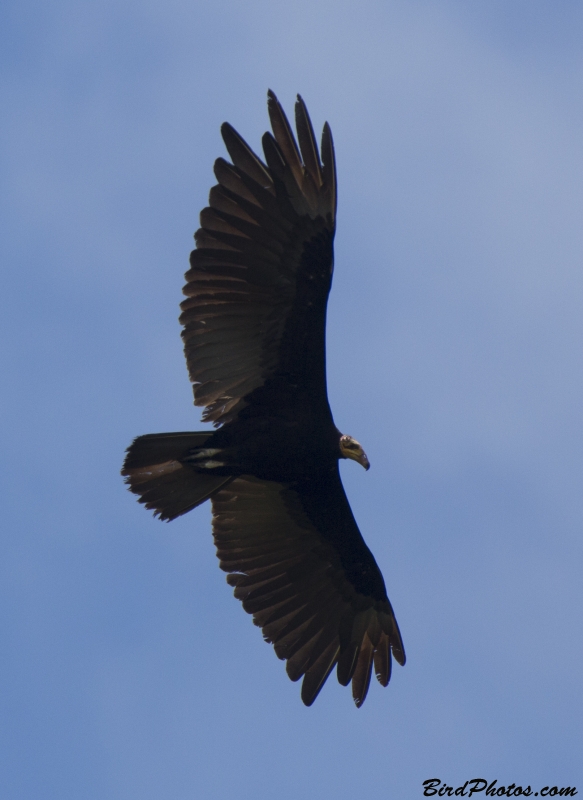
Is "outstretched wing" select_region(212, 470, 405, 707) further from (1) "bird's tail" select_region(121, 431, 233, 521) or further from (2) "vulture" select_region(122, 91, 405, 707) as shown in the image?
(1) "bird's tail" select_region(121, 431, 233, 521)

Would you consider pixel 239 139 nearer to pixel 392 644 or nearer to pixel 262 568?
pixel 262 568

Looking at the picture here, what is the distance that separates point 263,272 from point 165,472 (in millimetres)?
2054

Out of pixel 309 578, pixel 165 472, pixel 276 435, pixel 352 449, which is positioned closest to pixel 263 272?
pixel 276 435

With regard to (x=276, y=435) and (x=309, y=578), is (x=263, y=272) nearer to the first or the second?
(x=276, y=435)

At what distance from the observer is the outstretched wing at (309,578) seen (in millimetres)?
11430

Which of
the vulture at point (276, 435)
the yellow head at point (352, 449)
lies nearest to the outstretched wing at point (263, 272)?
the vulture at point (276, 435)

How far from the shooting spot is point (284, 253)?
10.3m

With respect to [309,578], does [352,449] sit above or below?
above

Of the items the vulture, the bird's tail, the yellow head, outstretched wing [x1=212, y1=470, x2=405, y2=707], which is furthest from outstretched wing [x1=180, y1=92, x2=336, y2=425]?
outstretched wing [x1=212, y1=470, x2=405, y2=707]

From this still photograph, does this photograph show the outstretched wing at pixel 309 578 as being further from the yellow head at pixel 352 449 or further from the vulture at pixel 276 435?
the yellow head at pixel 352 449

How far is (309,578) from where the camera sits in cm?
1173

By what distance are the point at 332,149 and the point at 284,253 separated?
1010 mm

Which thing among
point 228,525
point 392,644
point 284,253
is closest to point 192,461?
point 228,525

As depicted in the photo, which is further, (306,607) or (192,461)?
(306,607)
